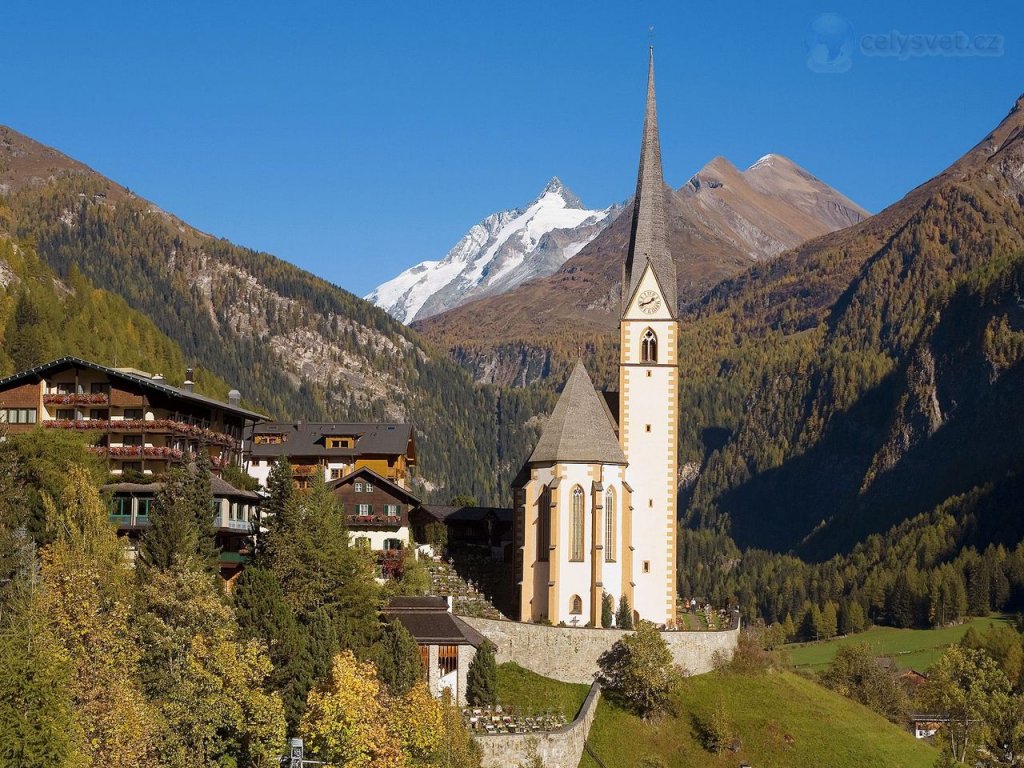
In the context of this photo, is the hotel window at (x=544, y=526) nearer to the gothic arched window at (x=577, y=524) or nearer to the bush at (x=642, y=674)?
the gothic arched window at (x=577, y=524)

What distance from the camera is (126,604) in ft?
235

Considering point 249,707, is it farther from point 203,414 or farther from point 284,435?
point 284,435

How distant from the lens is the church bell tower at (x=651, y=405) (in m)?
110

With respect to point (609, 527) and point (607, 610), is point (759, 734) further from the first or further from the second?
point (609, 527)

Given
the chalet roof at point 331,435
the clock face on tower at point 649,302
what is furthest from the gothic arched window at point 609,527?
the chalet roof at point 331,435

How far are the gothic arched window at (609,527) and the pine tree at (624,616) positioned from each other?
3.71 metres

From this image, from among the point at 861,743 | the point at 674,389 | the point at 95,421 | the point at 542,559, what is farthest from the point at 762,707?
the point at 95,421

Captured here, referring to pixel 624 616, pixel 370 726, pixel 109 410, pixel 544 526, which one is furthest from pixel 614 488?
pixel 370 726

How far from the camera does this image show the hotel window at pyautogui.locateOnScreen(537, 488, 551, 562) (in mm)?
108500

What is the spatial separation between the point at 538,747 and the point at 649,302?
42099 mm

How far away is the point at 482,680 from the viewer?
288 ft

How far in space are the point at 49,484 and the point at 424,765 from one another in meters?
29.6

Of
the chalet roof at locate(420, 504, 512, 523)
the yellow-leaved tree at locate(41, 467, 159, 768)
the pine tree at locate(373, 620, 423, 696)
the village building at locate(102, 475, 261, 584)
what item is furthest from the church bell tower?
the yellow-leaved tree at locate(41, 467, 159, 768)

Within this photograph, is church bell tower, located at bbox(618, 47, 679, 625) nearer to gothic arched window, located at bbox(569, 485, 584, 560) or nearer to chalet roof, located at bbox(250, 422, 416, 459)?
gothic arched window, located at bbox(569, 485, 584, 560)
